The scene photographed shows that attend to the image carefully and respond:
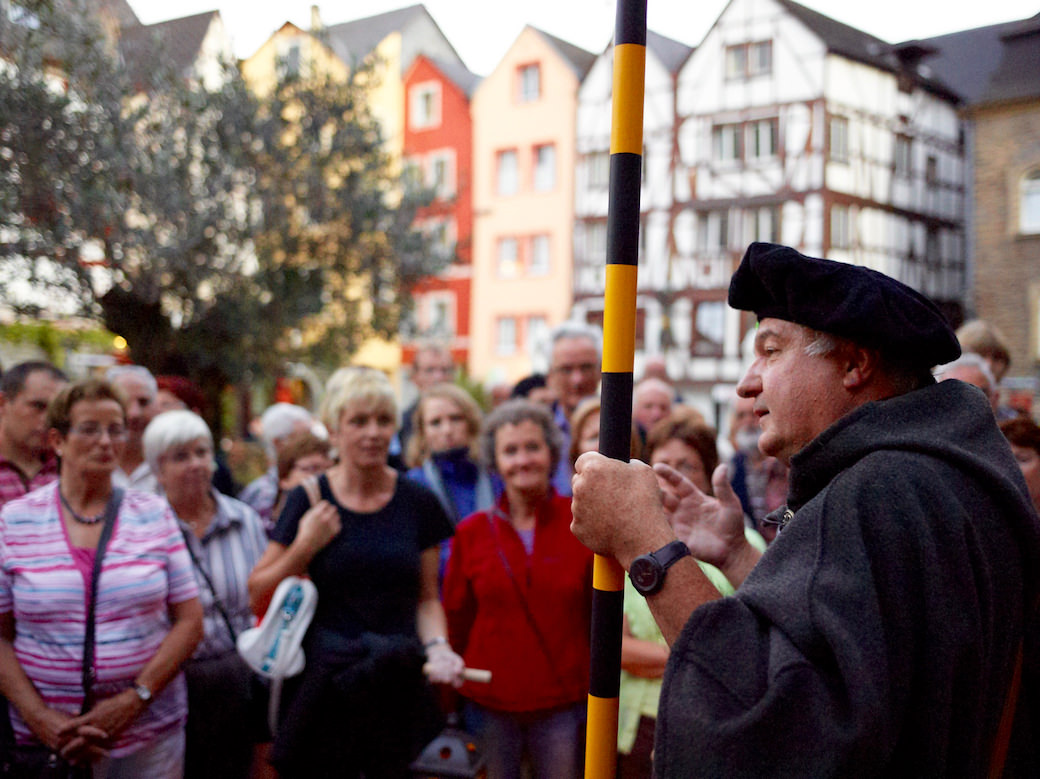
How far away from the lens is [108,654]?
3.44 meters

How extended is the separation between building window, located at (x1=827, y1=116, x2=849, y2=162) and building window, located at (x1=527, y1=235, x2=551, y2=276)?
880cm

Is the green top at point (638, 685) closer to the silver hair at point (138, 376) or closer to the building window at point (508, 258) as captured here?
the silver hair at point (138, 376)

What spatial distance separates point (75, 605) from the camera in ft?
11.2

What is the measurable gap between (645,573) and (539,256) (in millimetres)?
29357

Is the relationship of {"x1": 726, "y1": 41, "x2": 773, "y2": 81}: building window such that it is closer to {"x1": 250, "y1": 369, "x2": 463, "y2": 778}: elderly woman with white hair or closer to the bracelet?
{"x1": 250, "y1": 369, "x2": 463, "y2": 778}: elderly woman with white hair

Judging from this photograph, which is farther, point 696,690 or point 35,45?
point 35,45

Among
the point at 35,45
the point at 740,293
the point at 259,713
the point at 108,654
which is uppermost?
the point at 35,45

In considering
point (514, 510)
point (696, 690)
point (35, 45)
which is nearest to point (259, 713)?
point (514, 510)

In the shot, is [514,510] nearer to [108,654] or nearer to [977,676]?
[108,654]

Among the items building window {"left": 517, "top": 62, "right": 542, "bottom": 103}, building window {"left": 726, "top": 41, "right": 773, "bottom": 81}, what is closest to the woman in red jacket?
building window {"left": 726, "top": 41, "right": 773, "bottom": 81}

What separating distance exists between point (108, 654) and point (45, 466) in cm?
144

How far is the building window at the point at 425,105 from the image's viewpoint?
32.8m

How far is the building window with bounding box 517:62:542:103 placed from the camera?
101 ft

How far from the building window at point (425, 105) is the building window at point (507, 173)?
2732 mm
